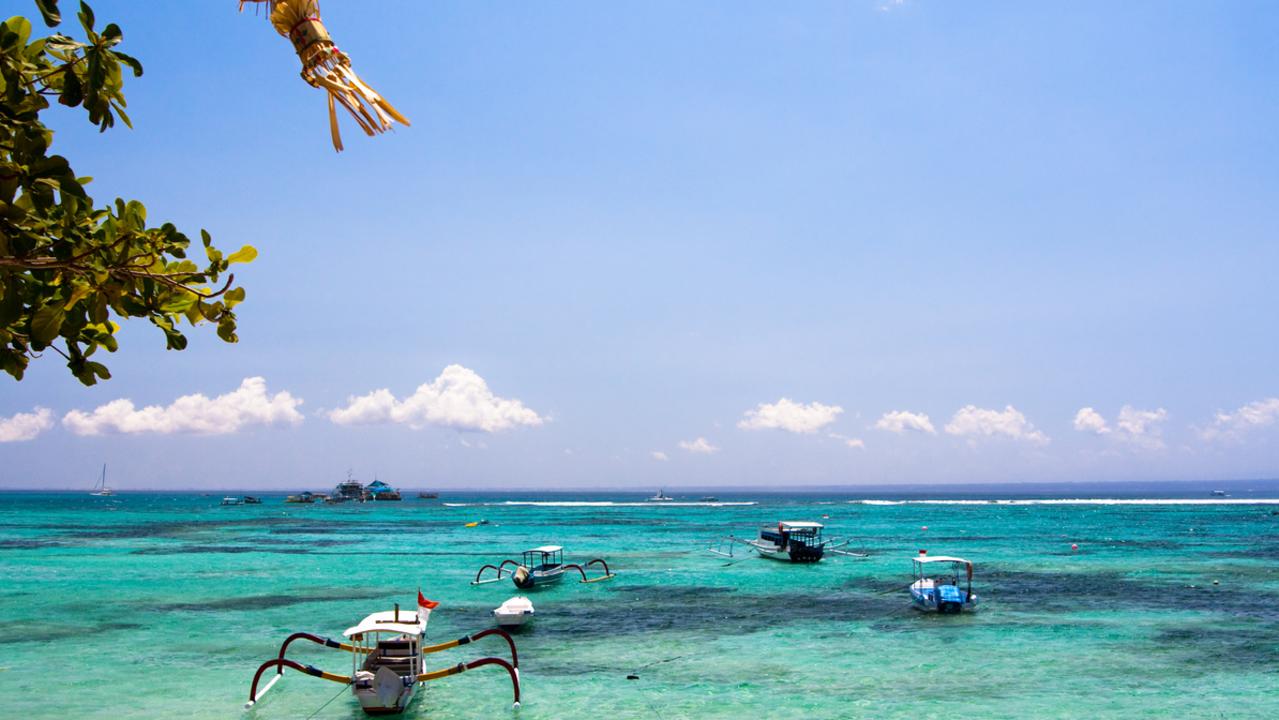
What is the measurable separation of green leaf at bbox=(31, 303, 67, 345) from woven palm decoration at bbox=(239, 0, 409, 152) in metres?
1.18

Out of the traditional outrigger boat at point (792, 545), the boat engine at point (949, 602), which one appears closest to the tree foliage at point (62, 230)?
the boat engine at point (949, 602)

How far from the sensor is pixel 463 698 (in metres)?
17.9

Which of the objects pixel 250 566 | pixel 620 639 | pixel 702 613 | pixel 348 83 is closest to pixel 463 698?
pixel 620 639

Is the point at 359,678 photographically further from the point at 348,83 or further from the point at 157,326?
the point at 348,83

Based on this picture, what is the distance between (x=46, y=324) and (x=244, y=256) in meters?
0.78

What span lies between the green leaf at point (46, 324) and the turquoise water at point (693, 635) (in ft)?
50.5

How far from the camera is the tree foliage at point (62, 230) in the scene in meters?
2.88

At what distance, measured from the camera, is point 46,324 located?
3059 millimetres

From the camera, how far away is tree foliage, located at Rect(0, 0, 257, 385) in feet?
9.44

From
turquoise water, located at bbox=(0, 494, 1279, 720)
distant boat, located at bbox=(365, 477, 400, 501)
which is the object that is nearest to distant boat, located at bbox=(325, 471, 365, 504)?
distant boat, located at bbox=(365, 477, 400, 501)

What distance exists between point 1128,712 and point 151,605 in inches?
1188

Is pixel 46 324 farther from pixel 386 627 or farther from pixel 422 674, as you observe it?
pixel 422 674

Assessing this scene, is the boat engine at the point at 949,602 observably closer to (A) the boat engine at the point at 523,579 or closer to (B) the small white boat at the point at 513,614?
(B) the small white boat at the point at 513,614

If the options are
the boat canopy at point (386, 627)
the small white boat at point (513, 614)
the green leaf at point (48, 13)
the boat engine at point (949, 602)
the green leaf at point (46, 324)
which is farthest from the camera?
the boat engine at point (949, 602)
